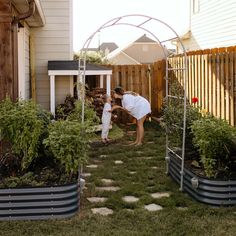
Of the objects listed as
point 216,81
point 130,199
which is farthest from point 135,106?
point 130,199

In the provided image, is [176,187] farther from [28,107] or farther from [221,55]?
[221,55]

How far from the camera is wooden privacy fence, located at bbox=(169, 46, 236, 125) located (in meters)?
9.73

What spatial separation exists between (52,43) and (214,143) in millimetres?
7676

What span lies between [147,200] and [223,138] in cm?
123

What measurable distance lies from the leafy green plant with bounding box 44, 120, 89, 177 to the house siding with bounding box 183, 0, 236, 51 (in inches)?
444

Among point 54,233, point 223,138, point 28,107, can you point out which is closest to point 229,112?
point 223,138

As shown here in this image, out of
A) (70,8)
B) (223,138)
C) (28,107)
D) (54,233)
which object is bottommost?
(54,233)

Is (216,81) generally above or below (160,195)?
above

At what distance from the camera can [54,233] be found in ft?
15.3

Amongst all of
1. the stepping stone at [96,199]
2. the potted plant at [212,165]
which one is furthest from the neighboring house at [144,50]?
the stepping stone at [96,199]

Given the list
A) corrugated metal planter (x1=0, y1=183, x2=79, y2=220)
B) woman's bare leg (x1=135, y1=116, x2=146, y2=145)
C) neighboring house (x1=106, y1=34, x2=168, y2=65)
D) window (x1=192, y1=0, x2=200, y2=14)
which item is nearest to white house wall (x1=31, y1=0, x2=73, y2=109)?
woman's bare leg (x1=135, y1=116, x2=146, y2=145)

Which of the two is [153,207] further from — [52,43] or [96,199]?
[52,43]

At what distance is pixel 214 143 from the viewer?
581cm

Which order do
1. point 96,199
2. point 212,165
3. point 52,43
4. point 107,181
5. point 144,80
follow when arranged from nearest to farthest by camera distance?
point 212,165 < point 96,199 < point 107,181 < point 52,43 < point 144,80
